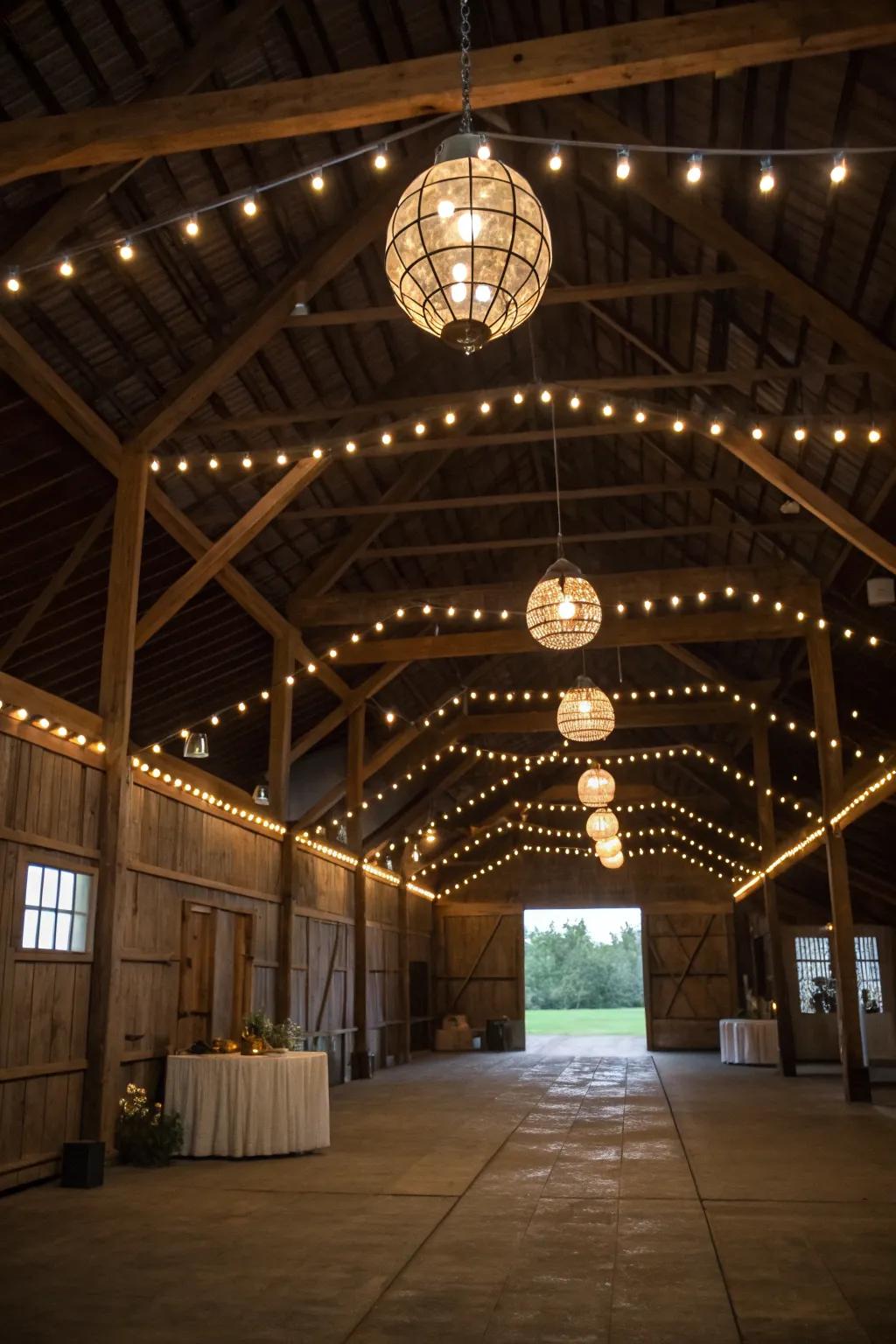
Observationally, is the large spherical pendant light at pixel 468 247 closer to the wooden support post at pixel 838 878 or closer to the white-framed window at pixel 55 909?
the white-framed window at pixel 55 909

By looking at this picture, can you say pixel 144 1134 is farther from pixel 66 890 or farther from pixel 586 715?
pixel 586 715

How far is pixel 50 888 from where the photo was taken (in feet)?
23.2

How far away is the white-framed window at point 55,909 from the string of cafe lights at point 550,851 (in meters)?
15.5

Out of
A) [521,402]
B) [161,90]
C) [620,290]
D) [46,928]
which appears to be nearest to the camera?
[161,90]

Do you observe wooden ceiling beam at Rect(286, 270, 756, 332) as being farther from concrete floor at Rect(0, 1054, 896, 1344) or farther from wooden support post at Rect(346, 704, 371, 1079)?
wooden support post at Rect(346, 704, 371, 1079)

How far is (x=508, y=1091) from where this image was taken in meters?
12.4

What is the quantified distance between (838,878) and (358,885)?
679 centimetres

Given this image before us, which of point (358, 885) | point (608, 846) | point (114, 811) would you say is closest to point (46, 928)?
point (114, 811)

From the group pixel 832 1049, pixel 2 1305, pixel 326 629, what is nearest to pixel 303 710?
pixel 326 629

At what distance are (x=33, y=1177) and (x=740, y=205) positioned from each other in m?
7.77

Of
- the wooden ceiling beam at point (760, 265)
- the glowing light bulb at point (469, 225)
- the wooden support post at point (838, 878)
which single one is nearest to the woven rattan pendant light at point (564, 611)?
the wooden ceiling beam at point (760, 265)

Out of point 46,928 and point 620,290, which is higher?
point 620,290

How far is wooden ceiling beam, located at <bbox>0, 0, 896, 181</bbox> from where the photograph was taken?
4.50 metres

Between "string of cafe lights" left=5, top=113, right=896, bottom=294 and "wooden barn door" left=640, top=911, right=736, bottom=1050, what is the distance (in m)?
16.3
